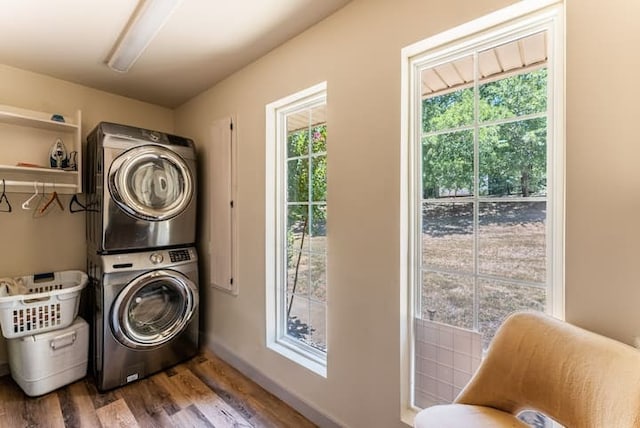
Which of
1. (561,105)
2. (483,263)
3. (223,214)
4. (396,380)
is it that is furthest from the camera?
(223,214)

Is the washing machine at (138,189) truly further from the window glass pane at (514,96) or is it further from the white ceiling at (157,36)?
the window glass pane at (514,96)

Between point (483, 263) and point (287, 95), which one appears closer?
point (483, 263)

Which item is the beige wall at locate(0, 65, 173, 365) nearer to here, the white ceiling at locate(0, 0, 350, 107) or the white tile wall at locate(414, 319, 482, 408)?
the white ceiling at locate(0, 0, 350, 107)

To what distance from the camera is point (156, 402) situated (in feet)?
6.57

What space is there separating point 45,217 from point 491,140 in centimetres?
326

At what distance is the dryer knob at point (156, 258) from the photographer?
2293 millimetres

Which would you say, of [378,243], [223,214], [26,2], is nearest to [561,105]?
[378,243]

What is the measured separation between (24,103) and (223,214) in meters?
1.79

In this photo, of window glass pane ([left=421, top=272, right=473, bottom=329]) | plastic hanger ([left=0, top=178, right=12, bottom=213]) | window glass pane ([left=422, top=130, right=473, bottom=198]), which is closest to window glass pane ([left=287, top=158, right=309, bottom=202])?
window glass pane ([left=422, top=130, right=473, bottom=198])

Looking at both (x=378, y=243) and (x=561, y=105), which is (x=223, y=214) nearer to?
(x=378, y=243)

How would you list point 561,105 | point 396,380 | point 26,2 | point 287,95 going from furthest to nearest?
point 287,95 < point 26,2 < point 396,380 < point 561,105

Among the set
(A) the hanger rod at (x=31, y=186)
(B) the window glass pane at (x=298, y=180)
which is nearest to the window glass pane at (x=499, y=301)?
(B) the window glass pane at (x=298, y=180)

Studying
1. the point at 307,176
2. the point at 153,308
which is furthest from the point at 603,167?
the point at 153,308

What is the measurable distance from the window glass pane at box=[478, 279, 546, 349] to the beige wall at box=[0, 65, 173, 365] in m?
3.14
